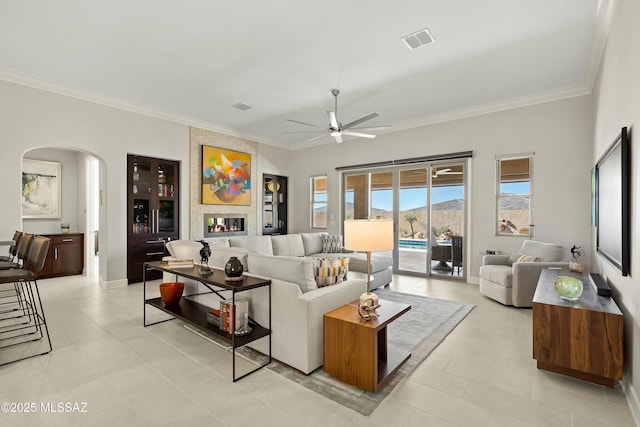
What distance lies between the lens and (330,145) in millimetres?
7547

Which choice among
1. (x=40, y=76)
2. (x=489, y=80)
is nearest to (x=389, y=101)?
(x=489, y=80)

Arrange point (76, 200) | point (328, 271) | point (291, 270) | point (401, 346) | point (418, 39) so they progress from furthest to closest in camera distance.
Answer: point (76, 200)
point (418, 39)
point (401, 346)
point (328, 271)
point (291, 270)

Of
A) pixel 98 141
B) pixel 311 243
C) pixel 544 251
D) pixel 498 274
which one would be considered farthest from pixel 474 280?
pixel 98 141

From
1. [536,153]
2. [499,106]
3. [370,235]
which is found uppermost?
[499,106]

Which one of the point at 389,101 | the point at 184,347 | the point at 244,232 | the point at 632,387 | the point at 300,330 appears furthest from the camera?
the point at 244,232

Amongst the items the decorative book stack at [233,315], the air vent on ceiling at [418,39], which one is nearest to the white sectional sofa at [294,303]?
the decorative book stack at [233,315]

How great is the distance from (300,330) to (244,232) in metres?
5.09

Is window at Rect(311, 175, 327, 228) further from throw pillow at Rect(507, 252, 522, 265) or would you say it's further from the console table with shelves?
the console table with shelves

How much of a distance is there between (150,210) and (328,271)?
4.37 meters

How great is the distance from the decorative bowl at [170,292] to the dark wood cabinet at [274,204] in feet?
14.5

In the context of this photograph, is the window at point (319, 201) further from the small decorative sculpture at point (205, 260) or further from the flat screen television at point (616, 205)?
the flat screen television at point (616, 205)

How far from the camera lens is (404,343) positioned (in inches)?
117

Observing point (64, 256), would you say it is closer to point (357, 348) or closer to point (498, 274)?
point (357, 348)

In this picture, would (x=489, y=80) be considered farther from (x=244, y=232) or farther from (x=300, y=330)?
(x=244, y=232)
